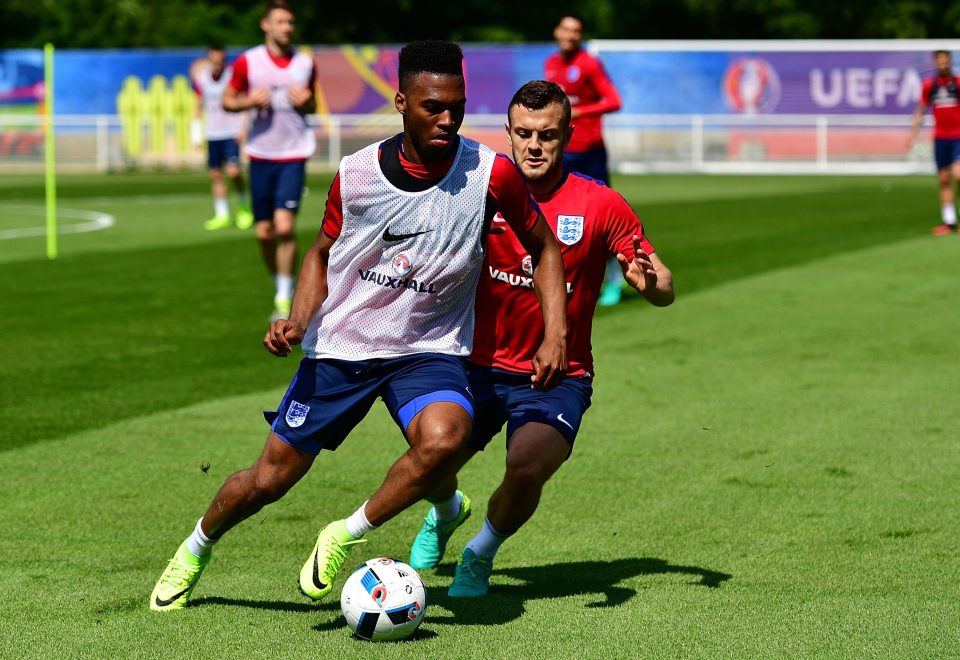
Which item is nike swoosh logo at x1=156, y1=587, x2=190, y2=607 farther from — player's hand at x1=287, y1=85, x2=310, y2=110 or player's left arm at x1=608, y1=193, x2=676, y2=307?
player's hand at x1=287, y1=85, x2=310, y2=110

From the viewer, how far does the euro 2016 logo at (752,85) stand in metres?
38.5

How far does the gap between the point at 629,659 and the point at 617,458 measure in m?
3.20

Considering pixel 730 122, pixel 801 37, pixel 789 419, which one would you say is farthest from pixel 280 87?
pixel 801 37

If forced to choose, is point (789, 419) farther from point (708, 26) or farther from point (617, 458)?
point (708, 26)

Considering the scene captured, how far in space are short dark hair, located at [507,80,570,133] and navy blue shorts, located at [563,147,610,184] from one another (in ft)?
25.2

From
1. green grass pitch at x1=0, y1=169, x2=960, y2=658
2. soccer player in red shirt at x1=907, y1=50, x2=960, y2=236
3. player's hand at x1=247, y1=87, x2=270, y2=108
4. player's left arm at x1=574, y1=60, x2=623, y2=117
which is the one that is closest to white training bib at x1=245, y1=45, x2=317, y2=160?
player's hand at x1=247, y1=87, x2=270, y2=108

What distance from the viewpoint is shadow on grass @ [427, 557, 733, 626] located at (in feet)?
17.6

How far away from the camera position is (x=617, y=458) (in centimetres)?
795

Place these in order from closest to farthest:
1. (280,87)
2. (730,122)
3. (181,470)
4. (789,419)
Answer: (181,470)
(789,419)
(280,87)
(730,122)

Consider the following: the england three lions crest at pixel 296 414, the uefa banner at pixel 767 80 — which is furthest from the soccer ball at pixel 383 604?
the uefa banner at pixel 767 80

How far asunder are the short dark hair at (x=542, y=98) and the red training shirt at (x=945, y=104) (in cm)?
1594

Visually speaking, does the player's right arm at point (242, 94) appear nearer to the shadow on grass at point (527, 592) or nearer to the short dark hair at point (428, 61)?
the shadow on grass at point (527, 592)

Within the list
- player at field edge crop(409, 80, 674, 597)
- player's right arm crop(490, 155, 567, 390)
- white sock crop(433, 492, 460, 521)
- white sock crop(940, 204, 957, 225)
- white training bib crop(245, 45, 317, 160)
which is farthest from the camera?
white sock crop(940, 204, 957, 225)

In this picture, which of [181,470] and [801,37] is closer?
[181,470]
